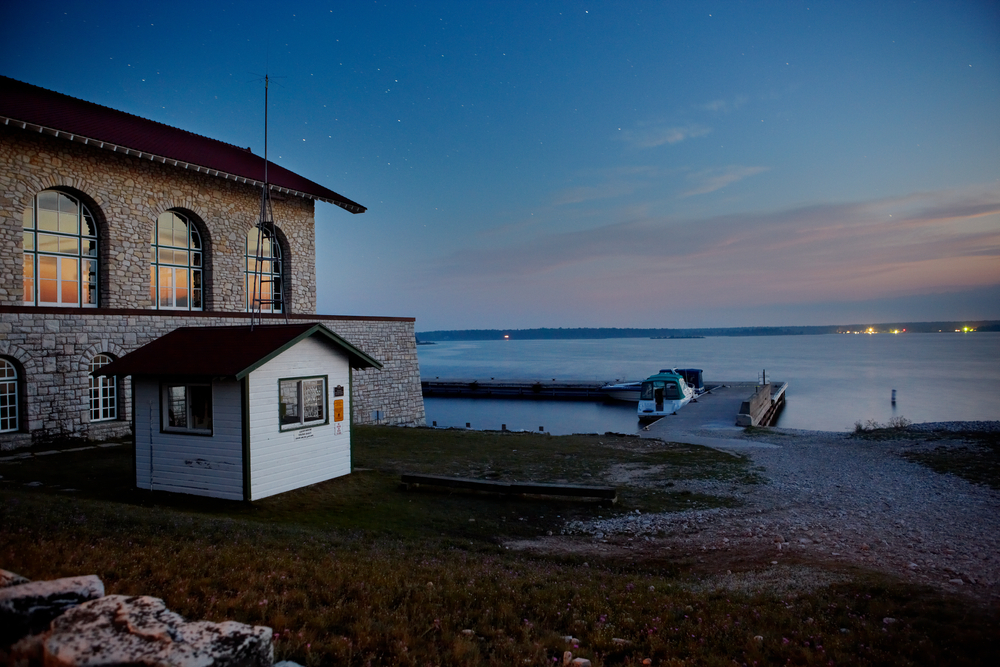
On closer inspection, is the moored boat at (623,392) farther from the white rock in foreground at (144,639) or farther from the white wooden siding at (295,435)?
the white rock in foreground at (144,639)

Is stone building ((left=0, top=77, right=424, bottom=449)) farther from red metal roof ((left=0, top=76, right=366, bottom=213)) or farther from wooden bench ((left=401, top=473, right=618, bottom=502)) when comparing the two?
wooden bench ((left=401, top=473, right=618, bottom=502))

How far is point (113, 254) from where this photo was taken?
22.0 m

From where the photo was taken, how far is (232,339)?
40.7ft

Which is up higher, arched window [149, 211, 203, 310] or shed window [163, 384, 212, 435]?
arched window [149, 211, 203, 310]

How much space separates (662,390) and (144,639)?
35.2m

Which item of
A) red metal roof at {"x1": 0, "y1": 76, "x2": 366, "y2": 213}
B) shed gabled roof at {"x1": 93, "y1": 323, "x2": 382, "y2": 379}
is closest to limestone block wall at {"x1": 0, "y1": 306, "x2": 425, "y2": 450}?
red metal roof at {"x1": 0, "y1": 76, "x2": 366, "y2": 213}

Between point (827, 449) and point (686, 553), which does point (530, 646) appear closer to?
point (686, 553)

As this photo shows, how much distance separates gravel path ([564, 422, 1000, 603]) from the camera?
7.90 m

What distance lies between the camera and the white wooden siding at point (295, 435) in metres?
11.4

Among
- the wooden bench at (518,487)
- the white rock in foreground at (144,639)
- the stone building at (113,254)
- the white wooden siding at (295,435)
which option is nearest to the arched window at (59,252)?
the stone building at (113,254)

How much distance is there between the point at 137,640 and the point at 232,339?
1018 centimetres

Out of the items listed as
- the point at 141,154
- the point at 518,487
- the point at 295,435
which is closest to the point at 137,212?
the point at 141,154

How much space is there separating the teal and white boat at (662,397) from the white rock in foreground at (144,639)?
109 feet

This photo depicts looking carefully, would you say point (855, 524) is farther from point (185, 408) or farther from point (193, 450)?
point (185, 408)
